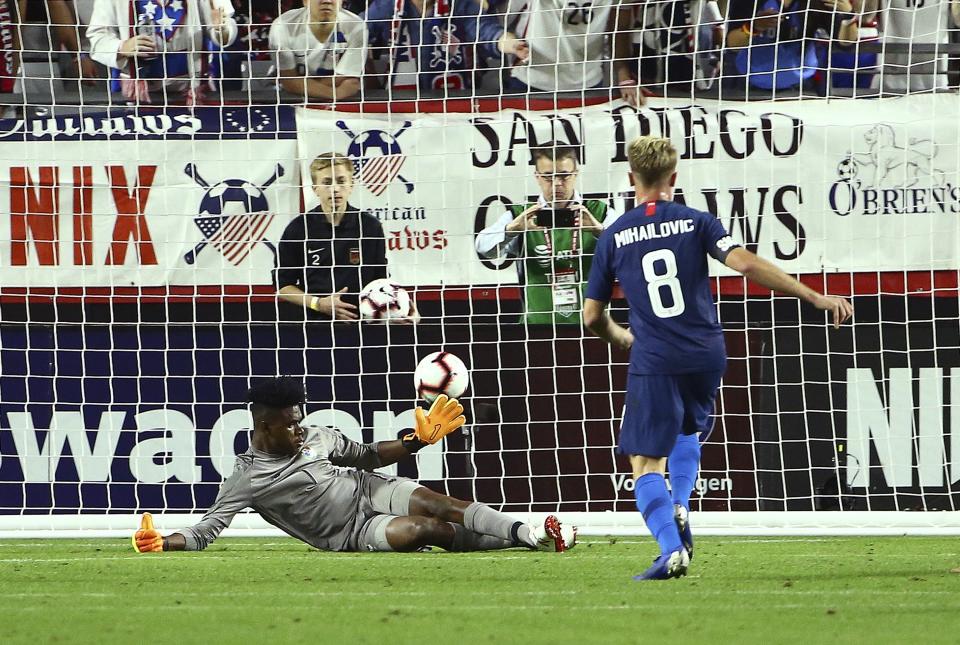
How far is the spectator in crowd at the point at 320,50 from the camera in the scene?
33.4 ft

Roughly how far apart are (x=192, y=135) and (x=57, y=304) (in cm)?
147

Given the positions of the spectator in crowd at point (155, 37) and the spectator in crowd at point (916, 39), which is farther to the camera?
the spectator in crowd at point (155, 37)

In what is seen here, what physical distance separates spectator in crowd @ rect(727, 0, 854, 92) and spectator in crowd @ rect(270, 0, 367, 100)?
2545 mm

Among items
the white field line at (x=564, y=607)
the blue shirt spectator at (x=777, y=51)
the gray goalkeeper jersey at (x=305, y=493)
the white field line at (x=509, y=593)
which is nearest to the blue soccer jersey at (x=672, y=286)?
the white field line at (x=509, y=593)

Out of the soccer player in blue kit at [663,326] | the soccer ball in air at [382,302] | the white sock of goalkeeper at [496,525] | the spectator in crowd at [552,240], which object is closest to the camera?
the soccer player in blue kit at [663,326]

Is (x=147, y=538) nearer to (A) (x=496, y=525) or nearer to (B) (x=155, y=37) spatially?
(A) (x=496, y=525)

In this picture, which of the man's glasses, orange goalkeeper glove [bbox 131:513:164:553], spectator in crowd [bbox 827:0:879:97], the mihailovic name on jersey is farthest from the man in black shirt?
the mihailovic name on jersey

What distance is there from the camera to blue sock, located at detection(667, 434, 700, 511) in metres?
5.85

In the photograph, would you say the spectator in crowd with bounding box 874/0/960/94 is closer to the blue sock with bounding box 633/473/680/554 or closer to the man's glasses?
the man's glasses

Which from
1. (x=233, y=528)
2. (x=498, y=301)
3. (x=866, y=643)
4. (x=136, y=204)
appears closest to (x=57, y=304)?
(x=136, y=204)

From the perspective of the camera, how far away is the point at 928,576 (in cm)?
590

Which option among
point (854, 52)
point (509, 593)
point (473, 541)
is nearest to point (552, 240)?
point (854, 52)

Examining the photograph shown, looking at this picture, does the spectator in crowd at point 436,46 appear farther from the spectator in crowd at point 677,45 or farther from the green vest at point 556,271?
the green vest at point 556,271

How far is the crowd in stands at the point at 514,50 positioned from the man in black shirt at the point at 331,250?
0.68m
